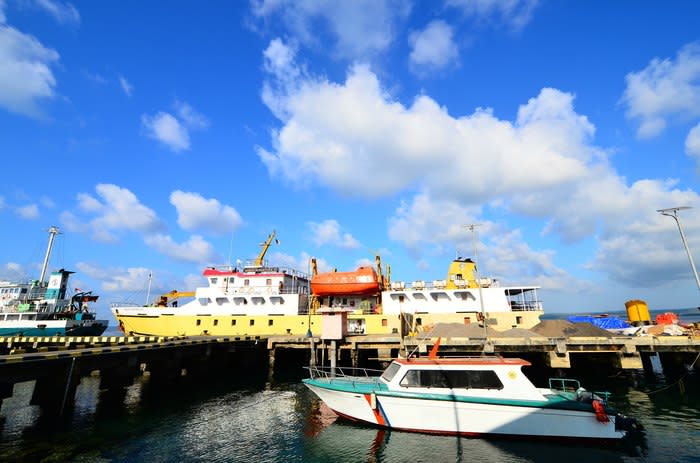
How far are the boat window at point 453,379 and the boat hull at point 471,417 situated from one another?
1.80ft

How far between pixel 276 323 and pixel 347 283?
7.94 meters

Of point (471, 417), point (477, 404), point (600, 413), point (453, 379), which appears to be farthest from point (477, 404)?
point (600, 413)

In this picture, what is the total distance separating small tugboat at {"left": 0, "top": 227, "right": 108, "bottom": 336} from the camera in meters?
43.3

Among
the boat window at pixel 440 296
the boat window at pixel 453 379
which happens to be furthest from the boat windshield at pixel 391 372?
the boat window at pixel 440 296

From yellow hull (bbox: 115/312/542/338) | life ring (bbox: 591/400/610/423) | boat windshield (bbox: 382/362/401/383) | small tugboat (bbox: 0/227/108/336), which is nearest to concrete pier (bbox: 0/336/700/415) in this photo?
yellow hull (bbox: 115/312/542/338)

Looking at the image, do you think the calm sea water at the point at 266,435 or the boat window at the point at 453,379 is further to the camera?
the boat window at the point at 453,379

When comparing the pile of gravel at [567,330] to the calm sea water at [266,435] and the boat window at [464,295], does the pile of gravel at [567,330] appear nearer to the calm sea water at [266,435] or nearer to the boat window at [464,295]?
the calm sea water at [266,435]

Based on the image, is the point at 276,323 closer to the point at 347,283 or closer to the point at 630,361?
the point at 347,283

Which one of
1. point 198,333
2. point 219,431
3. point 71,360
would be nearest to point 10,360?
point 71,360

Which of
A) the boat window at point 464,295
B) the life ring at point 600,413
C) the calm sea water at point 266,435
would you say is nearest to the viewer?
the calm sea water at point 266,435

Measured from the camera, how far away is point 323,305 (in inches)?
1300

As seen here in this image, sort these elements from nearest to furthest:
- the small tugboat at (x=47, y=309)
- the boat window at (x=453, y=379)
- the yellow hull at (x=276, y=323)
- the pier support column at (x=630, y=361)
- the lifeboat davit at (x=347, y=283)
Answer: the boat window at (x=453, y=379), the pier support column at (x=630, y=361), the yellow hull at (x=276, y=323), the lifeboat davit at (x=347, y=283), the small tugboat at (x=47, y=309)

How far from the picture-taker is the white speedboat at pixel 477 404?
11.8m

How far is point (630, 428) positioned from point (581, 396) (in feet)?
5.16
